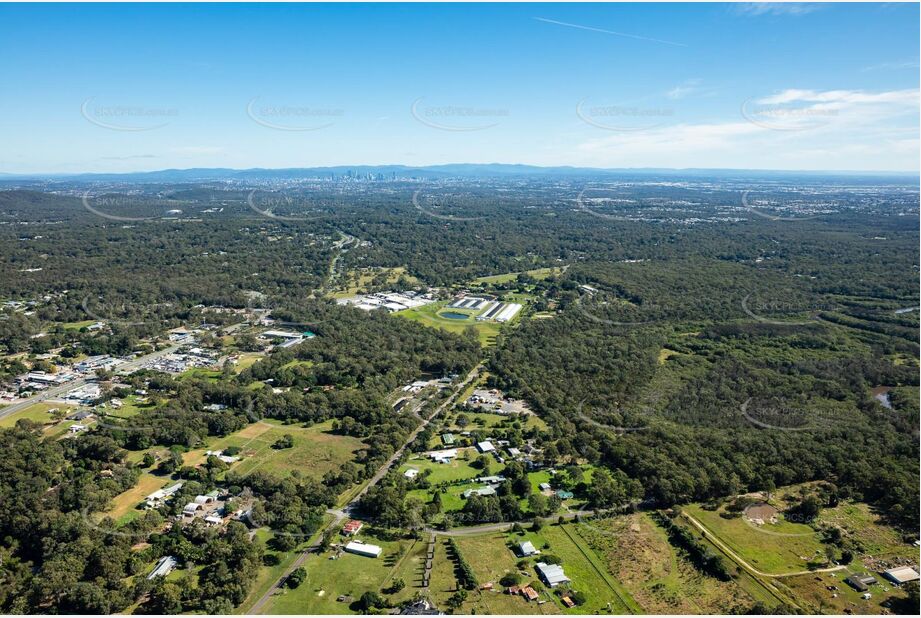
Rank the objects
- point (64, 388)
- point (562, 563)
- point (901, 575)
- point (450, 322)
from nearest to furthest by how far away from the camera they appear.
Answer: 1. point (901, 575)
2. point (562, 563)
3. point (64, 388)
4. point (450, 322)

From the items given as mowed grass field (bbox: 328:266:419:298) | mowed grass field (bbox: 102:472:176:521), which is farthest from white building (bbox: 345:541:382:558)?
mowed grass field (bbox: 328:266:419:298)

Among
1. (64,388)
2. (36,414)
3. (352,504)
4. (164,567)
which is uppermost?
(64,388)

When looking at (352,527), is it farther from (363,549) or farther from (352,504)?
(352,504)

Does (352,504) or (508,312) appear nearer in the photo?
(352,504)

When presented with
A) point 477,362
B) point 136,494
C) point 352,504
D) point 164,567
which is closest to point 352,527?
point 352,504

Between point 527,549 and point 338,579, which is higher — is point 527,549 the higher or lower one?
the higher one

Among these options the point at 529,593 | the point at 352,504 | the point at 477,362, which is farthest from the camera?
the point at 477,362

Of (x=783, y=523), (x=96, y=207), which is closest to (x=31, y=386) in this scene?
(x=783, y=523)
